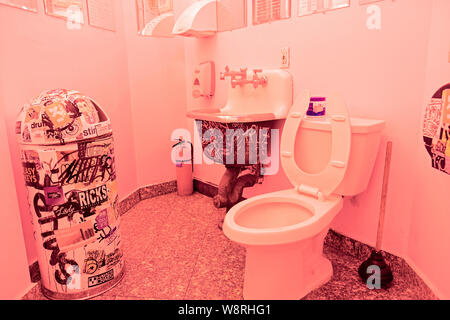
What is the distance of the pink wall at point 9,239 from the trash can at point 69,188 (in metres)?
0.06

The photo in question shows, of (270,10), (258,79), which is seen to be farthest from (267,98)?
(270,10)

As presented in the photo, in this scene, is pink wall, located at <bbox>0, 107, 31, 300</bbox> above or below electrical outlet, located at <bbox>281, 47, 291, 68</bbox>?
below

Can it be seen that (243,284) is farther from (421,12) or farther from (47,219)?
(421,12)

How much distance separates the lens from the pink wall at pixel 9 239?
4.17 feet

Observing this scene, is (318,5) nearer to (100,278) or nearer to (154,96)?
(154,96)

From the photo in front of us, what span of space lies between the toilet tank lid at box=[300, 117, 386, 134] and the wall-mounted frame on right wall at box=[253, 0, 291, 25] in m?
0.67

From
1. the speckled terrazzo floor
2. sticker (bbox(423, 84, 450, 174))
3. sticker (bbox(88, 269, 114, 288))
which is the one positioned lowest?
the speckled terrazzo floor

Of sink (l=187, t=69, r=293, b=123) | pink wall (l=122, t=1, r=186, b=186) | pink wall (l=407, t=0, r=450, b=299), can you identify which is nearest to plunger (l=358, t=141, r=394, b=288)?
pink wall (l=407, t=0, r=450, b=299)

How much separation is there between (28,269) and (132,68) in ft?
5.05

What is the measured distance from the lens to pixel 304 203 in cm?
146

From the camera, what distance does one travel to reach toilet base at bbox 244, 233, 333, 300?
1.31m

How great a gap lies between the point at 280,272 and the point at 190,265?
563mm

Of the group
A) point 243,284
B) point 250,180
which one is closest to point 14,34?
point 250,180

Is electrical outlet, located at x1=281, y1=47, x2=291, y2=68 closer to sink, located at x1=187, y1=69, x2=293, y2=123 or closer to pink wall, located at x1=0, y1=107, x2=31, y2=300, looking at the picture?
sink, located at x1=187, y1=69, x2=293, y2=123
